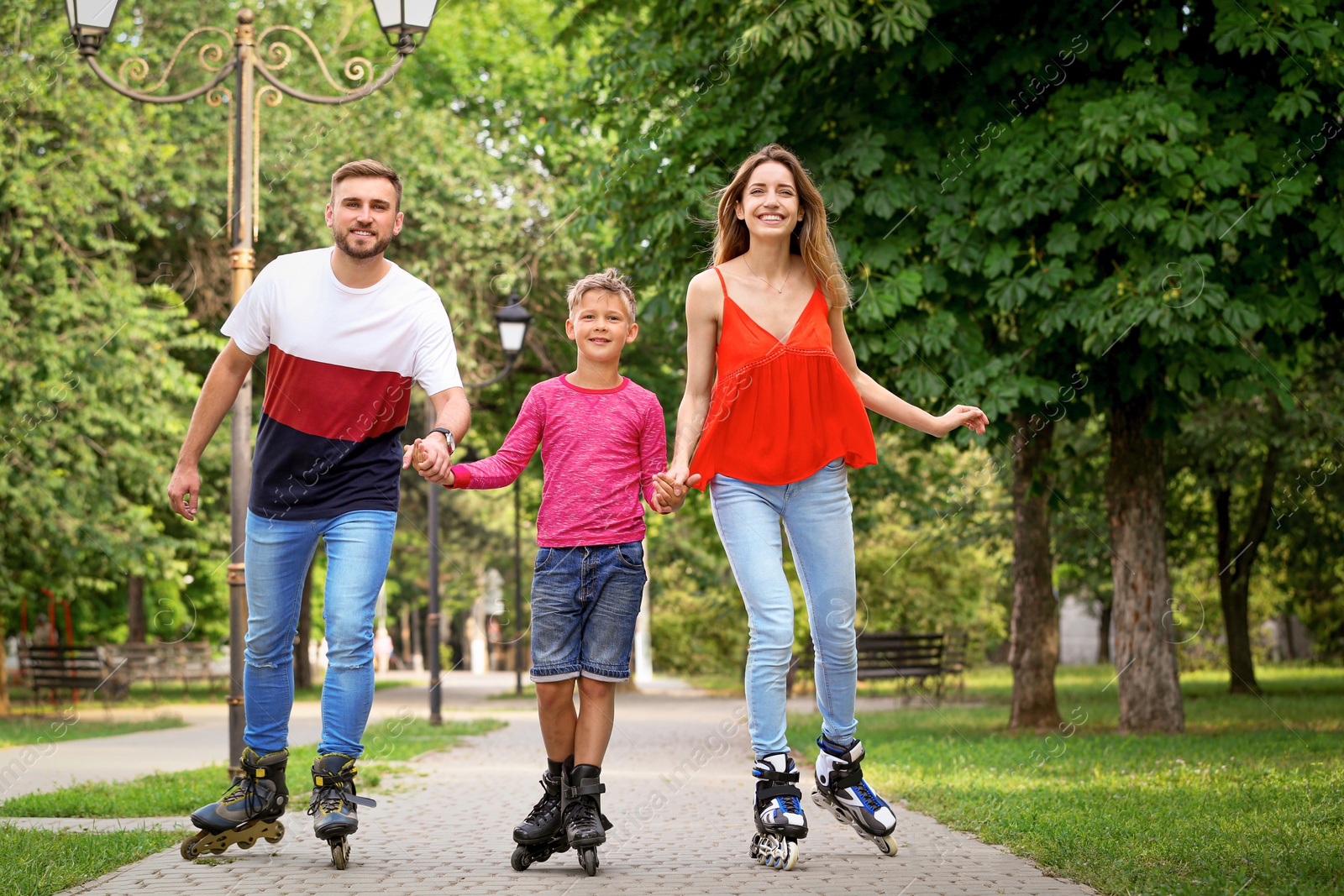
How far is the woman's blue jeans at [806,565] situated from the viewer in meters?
4.71

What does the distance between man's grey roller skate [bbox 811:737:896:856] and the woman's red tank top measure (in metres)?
0.96

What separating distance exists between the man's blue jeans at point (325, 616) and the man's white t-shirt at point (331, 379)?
75 millimetres

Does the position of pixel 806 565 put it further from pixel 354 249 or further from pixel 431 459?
pixel 354 249

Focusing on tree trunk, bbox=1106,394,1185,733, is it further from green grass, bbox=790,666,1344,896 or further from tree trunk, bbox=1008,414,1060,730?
tree trunk, bbox=1008,414,1060,730

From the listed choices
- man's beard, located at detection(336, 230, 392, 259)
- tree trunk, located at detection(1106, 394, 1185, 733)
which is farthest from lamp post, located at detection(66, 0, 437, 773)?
tree trunk, located at detection(1106, 394, 1185, 733)

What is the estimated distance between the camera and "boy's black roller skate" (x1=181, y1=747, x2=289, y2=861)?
4648mm

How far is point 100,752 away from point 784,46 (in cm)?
826

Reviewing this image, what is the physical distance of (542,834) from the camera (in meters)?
4.60

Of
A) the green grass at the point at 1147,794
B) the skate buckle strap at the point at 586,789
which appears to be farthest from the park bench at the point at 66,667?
the skate buckle strap at the point at 586,789

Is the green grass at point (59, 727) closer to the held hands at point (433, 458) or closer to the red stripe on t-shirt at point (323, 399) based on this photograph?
the red stripe on t-shirt at point (323, 399)

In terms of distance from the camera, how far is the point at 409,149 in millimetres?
19734

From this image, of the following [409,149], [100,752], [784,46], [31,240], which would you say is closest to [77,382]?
[31,240]

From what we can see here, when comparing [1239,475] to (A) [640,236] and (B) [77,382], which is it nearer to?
(A) [640,236]

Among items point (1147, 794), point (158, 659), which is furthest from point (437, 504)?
point (1147, 794)
